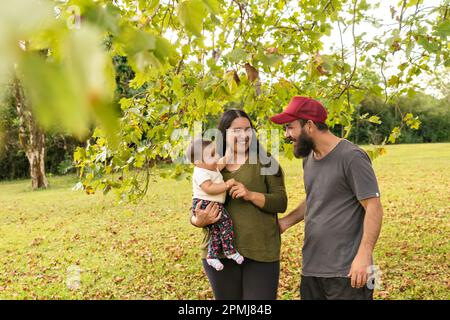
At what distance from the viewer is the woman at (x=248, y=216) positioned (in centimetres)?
285

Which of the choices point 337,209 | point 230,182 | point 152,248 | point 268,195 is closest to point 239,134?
point 230,182

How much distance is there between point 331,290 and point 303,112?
3.34 feet

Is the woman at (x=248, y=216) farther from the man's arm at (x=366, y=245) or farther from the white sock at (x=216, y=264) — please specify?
the man's arm at (x=366, y=245)

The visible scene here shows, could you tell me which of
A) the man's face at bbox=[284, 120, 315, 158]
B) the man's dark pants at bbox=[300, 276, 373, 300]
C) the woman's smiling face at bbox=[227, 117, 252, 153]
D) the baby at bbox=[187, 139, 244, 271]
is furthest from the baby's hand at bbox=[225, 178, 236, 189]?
the man's dark pants at bbox=[300, 276, 373, 300]

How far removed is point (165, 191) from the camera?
15680 millimetres

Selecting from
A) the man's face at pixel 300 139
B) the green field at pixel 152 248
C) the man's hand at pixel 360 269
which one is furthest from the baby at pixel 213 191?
the green field at pixel 152 248

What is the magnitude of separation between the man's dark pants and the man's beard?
2.40 ft

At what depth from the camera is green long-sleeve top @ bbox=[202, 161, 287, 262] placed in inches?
113

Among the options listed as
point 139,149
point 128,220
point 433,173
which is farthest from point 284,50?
point 433,173

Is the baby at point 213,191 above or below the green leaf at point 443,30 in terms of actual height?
below

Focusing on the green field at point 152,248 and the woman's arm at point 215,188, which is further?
the green field at point 152,248

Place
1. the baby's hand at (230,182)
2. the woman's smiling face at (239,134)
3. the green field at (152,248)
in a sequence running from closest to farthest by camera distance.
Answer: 1. the baby's hand at (230,182)
2. the woman's smiling face at (239,134)
3. the green field at (152,248)

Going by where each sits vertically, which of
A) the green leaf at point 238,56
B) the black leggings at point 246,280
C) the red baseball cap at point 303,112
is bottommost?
the black leggings at point 246,280

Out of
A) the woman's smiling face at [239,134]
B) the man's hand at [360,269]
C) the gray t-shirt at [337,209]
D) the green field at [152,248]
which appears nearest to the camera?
the man's hand at [360,269]
